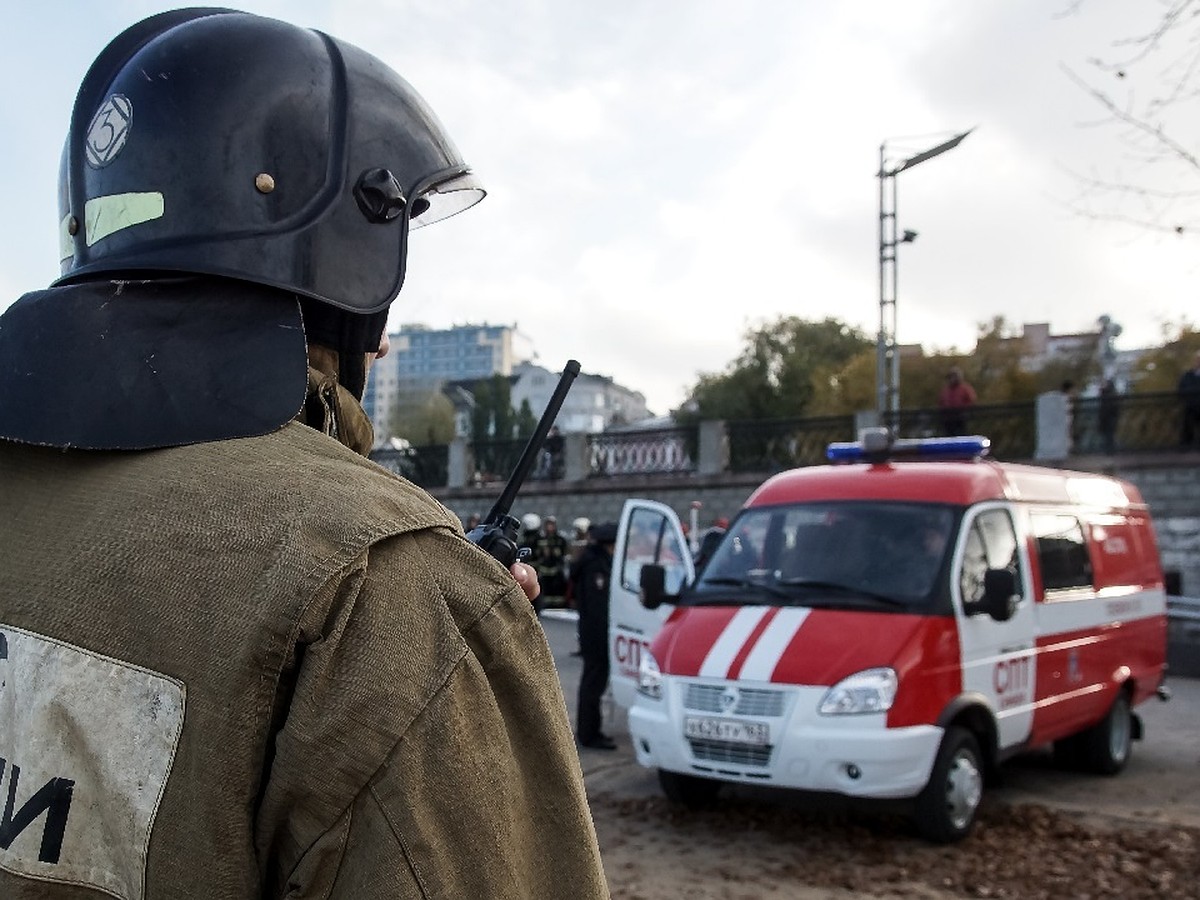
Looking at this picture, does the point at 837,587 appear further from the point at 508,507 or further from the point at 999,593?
the point at 508,507

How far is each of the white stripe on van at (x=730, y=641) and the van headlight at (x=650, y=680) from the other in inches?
17.3

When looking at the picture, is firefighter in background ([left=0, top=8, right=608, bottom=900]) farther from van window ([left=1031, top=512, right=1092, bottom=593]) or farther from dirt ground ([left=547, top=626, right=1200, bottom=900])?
van window ([left=1031, top=512, right=1092, bottom=593])

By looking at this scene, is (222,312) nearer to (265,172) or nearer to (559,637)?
(265,172)

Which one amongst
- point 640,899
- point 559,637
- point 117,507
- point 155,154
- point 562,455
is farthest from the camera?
point 562,455

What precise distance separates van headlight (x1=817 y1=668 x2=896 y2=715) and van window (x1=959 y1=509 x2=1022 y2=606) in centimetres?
92

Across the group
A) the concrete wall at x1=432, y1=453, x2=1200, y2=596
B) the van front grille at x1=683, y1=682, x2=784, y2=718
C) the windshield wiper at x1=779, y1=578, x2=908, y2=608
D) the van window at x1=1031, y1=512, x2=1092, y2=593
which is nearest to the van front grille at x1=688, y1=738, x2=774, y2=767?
the van front grille at x1=683, y1=682, x2=784, y2=718

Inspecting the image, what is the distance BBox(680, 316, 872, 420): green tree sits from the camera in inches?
1694

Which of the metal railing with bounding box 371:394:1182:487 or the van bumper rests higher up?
the metal railing with bounding box 371:394:1182:487

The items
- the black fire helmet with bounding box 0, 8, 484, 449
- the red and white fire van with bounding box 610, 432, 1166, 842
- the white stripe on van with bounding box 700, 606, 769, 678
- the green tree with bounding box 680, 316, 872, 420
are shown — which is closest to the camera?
the black fire helmet with bounding box 0, 8, 484, 449

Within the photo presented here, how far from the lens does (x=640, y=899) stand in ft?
18.1

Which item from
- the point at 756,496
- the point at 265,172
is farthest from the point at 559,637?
the point at 265,172

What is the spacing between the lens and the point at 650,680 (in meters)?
7.06

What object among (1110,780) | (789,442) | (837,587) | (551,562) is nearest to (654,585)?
(837,587)

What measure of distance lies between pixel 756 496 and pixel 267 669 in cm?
696
